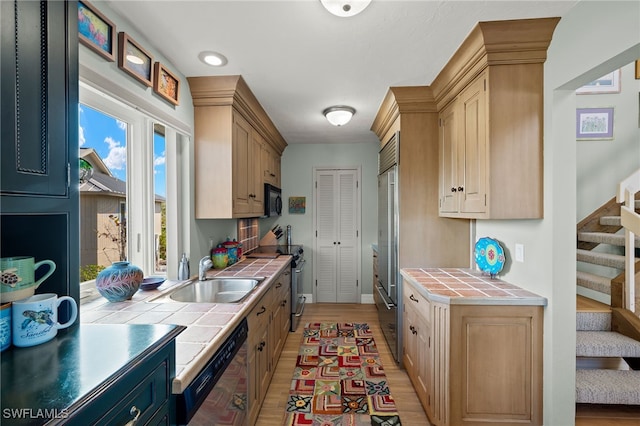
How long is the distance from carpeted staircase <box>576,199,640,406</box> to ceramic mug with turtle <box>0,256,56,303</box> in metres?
3.02

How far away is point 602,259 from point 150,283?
3725mm

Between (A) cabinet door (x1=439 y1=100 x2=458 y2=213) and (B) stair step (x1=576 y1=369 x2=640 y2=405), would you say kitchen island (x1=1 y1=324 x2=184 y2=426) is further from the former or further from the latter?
(B) stair step (x1=576 y1=369 x2=640 y2=405)

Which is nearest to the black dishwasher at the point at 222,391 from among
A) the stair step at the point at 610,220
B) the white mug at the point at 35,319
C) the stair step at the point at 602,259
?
the white mug at the point at 35,319

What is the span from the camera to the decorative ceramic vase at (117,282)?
4.79 feet

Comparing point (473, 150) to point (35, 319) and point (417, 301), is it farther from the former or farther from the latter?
point (35, 319)

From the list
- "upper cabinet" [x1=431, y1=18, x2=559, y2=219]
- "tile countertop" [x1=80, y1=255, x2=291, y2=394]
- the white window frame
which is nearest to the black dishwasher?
"tile countertop" [x1=80, y1=255, x2=291, y2=394]

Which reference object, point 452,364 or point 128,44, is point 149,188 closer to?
point 128,44

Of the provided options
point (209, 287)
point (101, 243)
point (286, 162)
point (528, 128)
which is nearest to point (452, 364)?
point (528, 128)

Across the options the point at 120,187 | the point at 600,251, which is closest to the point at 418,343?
the point at 120,187

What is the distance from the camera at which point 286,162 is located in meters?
4.39

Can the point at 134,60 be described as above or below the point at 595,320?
above

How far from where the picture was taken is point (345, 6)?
1.33 meters

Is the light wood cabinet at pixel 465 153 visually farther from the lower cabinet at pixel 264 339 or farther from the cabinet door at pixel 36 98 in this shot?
the cabinet door at pixel 36 98

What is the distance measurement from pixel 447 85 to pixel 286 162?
2.72 meters
